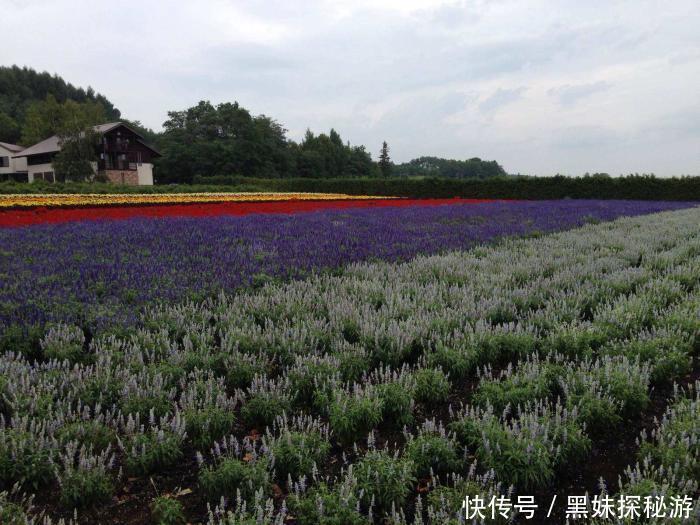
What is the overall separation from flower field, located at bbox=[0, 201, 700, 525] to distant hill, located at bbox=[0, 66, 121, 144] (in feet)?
339

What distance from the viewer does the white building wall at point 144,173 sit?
63.6m

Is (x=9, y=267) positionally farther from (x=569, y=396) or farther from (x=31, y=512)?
(x=569, y=396)

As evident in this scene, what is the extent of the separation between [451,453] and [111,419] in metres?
2.45

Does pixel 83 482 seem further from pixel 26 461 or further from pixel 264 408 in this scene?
pixel 264 408

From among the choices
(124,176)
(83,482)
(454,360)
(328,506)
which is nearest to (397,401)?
(454,360)

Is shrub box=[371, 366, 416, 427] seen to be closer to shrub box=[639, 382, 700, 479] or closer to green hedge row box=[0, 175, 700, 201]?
shrub box=[639, 382, 700, 479]

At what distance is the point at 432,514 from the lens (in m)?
2.46

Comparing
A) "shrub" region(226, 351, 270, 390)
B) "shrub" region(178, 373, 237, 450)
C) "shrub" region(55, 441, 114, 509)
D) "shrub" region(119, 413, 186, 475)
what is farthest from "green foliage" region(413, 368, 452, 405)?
"shrub" region(55, 441, 114, 509)

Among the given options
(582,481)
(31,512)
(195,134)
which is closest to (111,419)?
(31,512)

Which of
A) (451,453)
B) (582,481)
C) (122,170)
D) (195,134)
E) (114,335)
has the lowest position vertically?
(582,481)

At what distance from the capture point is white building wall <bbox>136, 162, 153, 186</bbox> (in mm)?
63603

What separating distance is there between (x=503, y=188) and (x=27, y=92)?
113 m

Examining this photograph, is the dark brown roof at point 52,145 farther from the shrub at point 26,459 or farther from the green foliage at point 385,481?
the green foliage at point 385,481

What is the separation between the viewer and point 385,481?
2.76 metres
